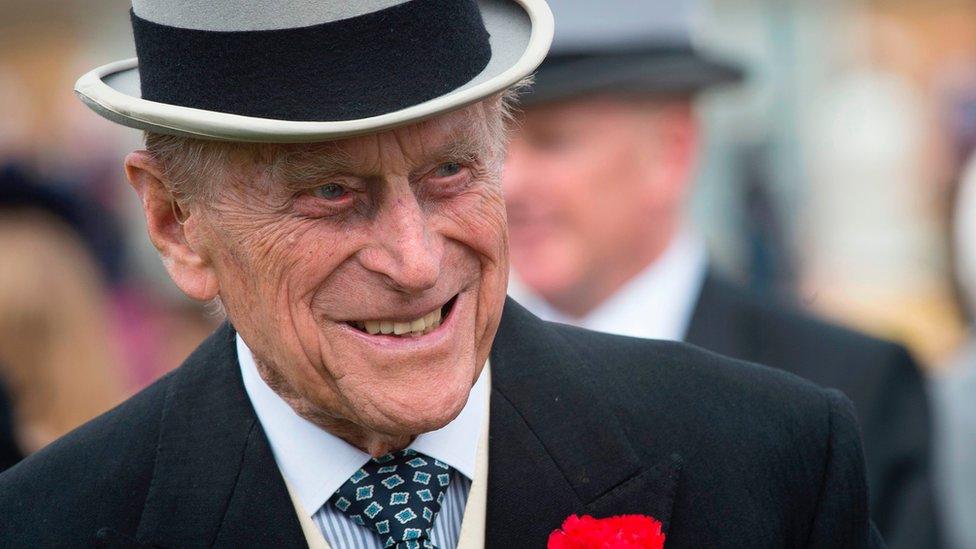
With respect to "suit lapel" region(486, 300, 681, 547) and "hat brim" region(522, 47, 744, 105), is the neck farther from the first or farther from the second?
"hat brim" region(522, 47, 744, 105)

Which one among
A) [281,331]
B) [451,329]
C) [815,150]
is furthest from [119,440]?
[815,150]

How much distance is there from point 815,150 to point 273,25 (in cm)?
1331

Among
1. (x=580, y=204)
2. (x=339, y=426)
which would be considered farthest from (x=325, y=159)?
(x=580, y=204)

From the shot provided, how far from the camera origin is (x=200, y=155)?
2.98 metres

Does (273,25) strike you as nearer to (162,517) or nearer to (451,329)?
(451,329)

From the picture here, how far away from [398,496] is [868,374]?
311 centimetres

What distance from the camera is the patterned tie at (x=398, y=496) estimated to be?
10.1 ft

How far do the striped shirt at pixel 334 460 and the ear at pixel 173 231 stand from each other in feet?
0.86

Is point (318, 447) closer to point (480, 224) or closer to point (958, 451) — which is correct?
point (480, 224)

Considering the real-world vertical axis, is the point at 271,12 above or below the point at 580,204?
above

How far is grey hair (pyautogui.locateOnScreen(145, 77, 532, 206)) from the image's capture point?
2959 mm

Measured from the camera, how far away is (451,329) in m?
2.93

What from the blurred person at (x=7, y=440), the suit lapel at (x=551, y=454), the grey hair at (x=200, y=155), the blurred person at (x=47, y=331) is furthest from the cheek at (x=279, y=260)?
the blurred person at (x=47, y=331)

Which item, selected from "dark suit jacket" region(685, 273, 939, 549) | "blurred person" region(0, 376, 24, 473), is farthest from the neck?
"dark suit jacket" region(685, 273, 939, 549)
